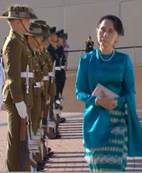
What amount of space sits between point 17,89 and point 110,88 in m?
1.31

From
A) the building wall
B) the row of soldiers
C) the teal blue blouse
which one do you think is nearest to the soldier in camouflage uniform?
the row of soldiers

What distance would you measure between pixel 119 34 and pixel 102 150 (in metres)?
0.92

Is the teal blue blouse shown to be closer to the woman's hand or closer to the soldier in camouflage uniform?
the woman's hand

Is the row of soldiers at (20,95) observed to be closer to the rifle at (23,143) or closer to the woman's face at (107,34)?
the rifle at (23,143)

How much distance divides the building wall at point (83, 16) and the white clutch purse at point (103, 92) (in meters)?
21.5

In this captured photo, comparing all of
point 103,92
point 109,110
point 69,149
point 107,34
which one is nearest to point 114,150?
point 109,110

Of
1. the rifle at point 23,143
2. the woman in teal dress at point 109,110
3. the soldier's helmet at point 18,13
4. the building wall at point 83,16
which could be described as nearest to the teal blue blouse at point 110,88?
the woman in teal dress at point 109,110

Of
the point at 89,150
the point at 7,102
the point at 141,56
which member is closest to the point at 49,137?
the point at 7,102

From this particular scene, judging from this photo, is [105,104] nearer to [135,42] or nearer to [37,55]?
[37,55]

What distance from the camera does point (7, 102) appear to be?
6.25m

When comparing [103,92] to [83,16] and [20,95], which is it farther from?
[83,16]

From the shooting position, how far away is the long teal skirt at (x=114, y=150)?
503cm

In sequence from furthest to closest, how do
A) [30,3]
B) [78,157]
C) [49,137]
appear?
[30,3] → [49,137] → [78,157]

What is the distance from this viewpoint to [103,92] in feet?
16.3
